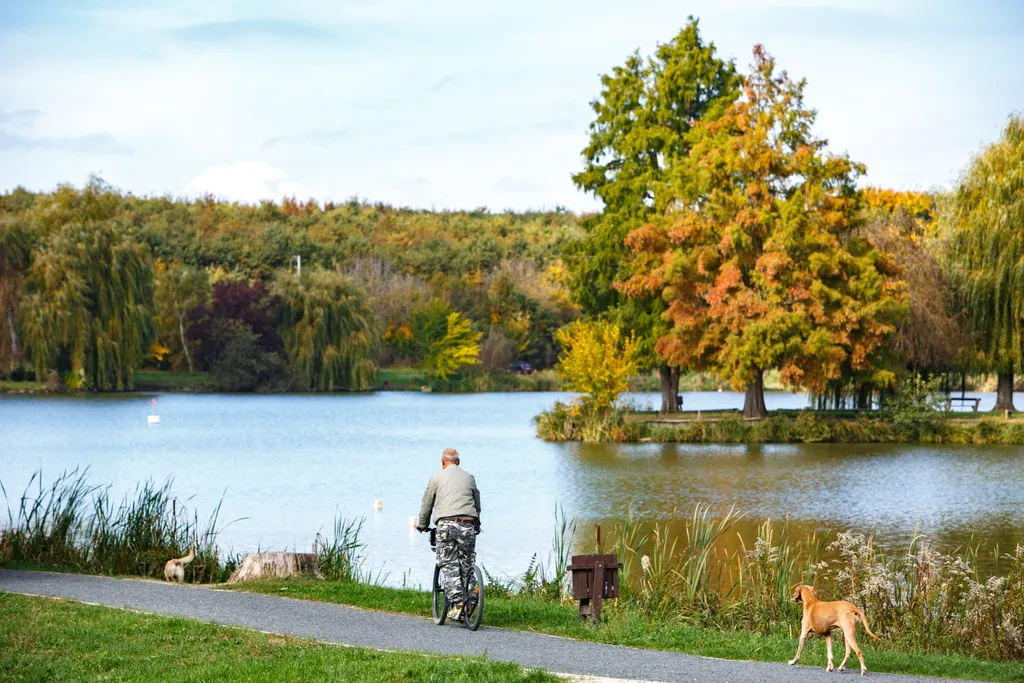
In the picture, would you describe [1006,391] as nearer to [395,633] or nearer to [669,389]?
[669,389]

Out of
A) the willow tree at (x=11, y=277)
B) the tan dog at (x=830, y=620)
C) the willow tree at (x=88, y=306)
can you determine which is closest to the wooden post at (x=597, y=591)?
the tan dog at (x=830, y=620)

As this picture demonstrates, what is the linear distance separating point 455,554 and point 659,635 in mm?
2046

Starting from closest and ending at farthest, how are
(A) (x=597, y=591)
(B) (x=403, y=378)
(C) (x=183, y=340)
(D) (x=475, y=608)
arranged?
(D) (x=475, y=608) < (A) (x=597, y=591) < (C) (x=183, y=340) < (B) (x=403, y=378)

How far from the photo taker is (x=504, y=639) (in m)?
11.3

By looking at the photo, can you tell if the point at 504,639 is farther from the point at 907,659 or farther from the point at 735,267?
the point at 735,267

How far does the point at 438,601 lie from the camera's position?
1225 cm

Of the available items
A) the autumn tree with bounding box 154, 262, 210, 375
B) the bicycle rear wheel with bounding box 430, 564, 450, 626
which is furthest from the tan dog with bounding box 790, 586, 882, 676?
the autumn tree with bounding box 154, 262, 210, 375

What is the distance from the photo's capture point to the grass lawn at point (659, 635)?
10.7 meters

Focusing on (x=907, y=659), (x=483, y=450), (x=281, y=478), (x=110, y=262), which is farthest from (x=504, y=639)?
(x=110, y=262)

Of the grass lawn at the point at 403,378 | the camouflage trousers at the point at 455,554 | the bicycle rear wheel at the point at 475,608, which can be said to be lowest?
the bicycle rear wheel at the point at 475,608

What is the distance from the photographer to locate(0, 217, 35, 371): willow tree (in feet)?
193

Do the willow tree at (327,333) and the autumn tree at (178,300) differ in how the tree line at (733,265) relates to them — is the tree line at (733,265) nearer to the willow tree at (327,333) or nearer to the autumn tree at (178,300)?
the willow tree at (327,333)

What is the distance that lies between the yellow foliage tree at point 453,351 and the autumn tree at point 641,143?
38.6m

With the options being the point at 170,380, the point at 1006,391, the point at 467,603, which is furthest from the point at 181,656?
the point at 170,380
